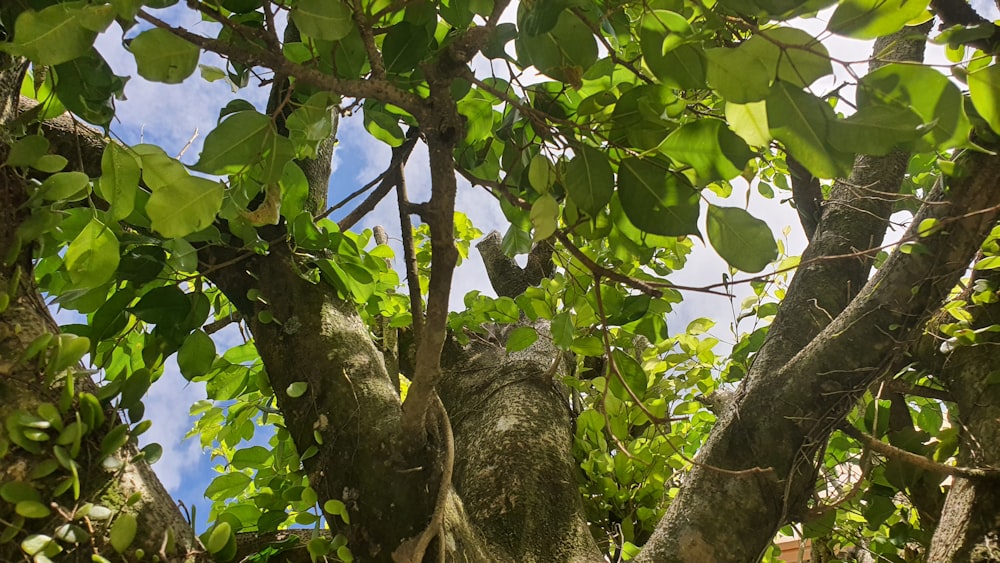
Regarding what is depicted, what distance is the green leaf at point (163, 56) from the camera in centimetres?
50

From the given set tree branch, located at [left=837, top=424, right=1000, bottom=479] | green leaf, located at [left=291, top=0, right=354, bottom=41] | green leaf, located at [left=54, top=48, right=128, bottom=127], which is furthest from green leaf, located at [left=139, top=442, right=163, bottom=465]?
tree branch, located at [left=837, top=424, right=1000, bottom=479]

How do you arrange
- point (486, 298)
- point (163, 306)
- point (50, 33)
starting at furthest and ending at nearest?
point (486, 298) → point (163, 306) → point (50, 33)

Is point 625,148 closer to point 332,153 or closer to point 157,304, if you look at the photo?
point 157,304

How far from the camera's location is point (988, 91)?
0.54 m

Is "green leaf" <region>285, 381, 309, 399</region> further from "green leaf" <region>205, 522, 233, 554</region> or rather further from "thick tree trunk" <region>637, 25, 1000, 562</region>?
"thick tree trunk" <region>637, 25, 1000, 562</region>

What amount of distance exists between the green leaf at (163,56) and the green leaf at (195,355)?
0.51 m

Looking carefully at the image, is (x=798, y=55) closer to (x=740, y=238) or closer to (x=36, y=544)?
(x=740, y=238)

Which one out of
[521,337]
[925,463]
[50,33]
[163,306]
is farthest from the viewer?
[521,337]

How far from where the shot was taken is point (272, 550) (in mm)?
883

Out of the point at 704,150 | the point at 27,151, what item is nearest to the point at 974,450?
the point at 704,150

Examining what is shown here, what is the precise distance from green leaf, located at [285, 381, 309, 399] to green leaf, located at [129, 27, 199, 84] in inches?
18.7

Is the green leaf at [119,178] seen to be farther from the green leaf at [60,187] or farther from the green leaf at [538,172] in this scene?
the green leaf at [538,172]

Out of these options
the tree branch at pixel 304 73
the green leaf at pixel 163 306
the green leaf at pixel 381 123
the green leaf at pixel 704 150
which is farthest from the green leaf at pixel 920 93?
the green leaf at pixel 163 306

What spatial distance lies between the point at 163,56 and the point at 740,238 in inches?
20.3
